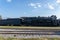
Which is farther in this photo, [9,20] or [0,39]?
[9,20]

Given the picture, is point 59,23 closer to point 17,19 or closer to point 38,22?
point 38,22

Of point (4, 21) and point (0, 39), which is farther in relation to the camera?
point (4, 21)

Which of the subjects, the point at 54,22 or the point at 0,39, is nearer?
the point at 0,39

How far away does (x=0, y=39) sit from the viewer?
11.2 m

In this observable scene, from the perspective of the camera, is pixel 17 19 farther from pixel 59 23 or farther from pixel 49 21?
pixel 59 23

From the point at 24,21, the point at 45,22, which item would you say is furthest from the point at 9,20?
the point at 45,22

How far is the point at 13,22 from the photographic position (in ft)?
153

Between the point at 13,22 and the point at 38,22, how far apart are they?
7.34 metres

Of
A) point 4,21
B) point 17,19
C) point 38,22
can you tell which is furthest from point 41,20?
point 4,21

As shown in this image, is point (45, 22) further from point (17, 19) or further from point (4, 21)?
point (4, 21)

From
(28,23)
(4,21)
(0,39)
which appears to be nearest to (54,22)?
(28,23)

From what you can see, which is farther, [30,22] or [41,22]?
[30,22]

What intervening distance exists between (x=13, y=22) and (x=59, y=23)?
13.4m

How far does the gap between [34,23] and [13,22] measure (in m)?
6.21
